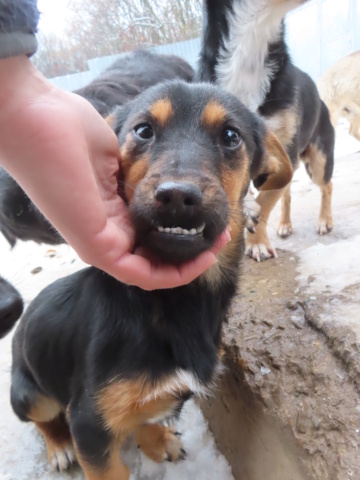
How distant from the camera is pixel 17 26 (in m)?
1.01

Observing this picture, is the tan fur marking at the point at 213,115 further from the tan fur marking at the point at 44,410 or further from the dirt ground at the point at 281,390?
the tan fur marking at the point at 44,410

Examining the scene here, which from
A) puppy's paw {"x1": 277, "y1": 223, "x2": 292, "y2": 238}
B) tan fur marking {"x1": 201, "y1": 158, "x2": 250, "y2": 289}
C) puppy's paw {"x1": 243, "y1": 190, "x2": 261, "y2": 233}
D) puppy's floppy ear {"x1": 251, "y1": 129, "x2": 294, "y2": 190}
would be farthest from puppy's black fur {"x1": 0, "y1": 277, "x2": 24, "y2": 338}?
puppy's paw {"x1": 277, "y1": 223, "x2": 292, "y2": 238}

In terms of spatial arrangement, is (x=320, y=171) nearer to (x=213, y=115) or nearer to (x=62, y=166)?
(x=213, y=115)

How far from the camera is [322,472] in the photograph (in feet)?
4.67

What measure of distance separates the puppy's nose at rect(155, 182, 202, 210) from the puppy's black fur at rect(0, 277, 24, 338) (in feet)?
2.84

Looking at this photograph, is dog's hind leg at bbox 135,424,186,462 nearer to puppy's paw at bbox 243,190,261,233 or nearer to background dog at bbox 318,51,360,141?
puppy's paw at bbox 243,190,261,233

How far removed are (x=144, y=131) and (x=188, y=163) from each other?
403 mm

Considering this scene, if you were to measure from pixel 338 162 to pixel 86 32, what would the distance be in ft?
11.4

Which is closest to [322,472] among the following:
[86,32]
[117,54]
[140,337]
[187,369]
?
[187,369]

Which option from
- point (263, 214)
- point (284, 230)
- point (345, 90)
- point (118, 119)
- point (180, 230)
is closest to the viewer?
point (180, 230)

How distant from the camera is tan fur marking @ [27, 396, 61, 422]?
204 centimetres

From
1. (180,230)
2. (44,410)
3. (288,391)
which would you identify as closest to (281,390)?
(288,391)

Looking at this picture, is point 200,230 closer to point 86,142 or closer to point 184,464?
point 86,142

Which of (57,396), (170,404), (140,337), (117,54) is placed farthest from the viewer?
(117,54)
